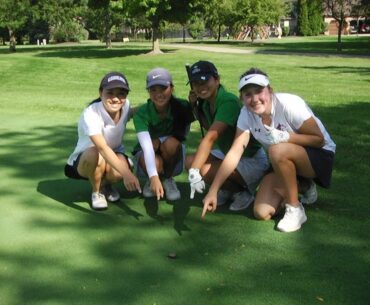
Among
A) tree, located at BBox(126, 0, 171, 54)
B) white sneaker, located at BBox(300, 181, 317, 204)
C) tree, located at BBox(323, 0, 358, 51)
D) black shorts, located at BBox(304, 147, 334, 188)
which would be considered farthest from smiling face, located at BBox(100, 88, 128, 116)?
tree, located at BBox(323, 0, 358, 51)

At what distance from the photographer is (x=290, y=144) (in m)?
3.78

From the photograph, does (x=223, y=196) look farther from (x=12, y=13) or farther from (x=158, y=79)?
(x=12, y=13)

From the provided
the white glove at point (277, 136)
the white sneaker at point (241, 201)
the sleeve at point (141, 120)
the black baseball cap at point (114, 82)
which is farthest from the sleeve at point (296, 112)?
the black baseball cap at point (114, 82)

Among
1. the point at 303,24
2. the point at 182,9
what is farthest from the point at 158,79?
the point at 303,24

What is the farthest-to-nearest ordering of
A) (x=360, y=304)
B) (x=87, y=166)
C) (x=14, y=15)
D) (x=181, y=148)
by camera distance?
1. (x=14, y=15)
2. (x=181, y=148)
3. (x=87, y=166)
4. (x=360, y=304)

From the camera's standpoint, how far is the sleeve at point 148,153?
3.98m

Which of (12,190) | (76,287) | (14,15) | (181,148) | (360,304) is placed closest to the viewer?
(360,304)

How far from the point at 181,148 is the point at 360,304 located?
2140 mm

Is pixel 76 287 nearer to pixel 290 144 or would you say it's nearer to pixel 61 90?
pixel 290 144

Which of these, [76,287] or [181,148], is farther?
[181,148]

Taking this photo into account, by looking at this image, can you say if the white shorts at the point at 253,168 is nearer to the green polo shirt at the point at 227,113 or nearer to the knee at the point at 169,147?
the green polo shirt at the point at 227,113

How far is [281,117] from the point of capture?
3840mm

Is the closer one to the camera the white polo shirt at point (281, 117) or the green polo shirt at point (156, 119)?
the white polo shirt at point (281, 117)

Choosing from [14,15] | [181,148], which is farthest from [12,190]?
[14,15]
